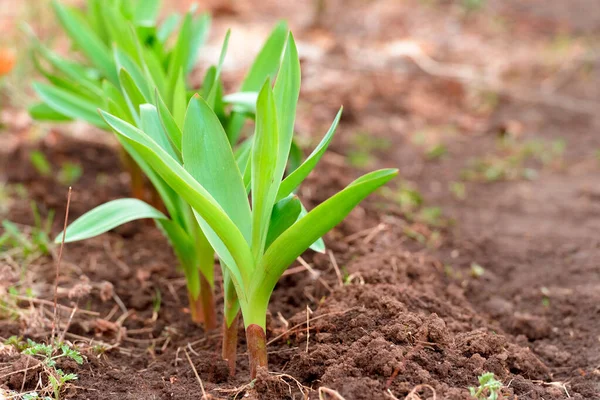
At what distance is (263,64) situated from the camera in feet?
7.22

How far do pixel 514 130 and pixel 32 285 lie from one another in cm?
290

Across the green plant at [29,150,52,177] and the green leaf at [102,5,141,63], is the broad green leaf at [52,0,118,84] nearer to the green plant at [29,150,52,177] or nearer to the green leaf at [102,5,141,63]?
the green leaf at [102,5,141,63]

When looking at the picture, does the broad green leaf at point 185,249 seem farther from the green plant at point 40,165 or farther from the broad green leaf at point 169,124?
the green plant at point 40,165

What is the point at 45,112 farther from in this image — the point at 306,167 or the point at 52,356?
the point at 306,167

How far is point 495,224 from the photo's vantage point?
9.61 ft

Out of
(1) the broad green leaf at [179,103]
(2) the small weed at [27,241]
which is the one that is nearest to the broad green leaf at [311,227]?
(1) the broad green leaf at [179,103]

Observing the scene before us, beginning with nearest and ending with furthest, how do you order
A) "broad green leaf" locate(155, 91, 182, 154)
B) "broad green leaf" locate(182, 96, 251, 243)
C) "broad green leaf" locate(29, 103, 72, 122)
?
"broad green leaf" locate(182, 96, 251, 243) → "broad green leaf" locate(155, 91, 182, 154) → "broad green leaf" locate(29, 103, 72, 122)

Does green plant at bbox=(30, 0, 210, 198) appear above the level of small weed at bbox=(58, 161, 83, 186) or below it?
above

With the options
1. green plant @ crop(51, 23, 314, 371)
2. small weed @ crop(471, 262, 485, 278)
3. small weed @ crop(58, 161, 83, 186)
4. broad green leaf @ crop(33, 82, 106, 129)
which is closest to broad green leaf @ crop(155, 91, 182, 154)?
green plant @ crop(51, 23, 314, 371)

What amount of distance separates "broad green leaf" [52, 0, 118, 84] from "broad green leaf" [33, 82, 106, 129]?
185 mm

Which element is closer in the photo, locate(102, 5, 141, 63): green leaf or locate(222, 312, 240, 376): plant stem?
locate(222, 312, 240, 376): plant stem

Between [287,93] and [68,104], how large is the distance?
3.76ft

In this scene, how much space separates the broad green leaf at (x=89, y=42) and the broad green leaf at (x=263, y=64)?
2.04 ft

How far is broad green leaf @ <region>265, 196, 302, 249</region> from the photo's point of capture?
148cm
